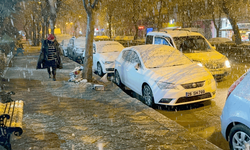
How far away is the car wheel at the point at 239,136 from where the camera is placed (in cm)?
346

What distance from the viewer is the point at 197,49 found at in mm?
10227

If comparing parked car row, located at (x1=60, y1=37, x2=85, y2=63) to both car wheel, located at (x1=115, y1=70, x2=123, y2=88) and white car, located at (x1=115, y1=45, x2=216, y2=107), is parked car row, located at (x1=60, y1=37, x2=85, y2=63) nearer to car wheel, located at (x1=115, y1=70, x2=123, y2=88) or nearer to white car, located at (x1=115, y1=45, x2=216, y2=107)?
car wheel, located at (x1=115, y1=70, x2=123, y2=88)

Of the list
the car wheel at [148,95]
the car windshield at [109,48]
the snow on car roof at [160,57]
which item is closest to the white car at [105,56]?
the car windshield at [109,48]

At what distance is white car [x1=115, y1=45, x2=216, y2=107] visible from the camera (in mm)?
6098

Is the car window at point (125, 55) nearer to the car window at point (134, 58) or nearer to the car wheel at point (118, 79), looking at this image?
the car window at point (134, 58)

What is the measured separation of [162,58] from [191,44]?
11.1ft

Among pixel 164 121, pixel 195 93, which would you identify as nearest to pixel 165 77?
pixel 195 93

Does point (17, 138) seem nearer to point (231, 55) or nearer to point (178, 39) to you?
point (178, 39)

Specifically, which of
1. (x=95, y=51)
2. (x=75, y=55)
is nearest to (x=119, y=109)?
(x=95, y=51)

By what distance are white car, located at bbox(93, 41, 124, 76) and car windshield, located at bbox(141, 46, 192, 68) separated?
12.1ft

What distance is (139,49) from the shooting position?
7930 mm

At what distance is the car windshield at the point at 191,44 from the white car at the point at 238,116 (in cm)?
638

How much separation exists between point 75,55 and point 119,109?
41.3 feet

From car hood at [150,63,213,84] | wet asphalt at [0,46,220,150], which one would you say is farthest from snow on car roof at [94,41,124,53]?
car hood at [150,63,213,84]
